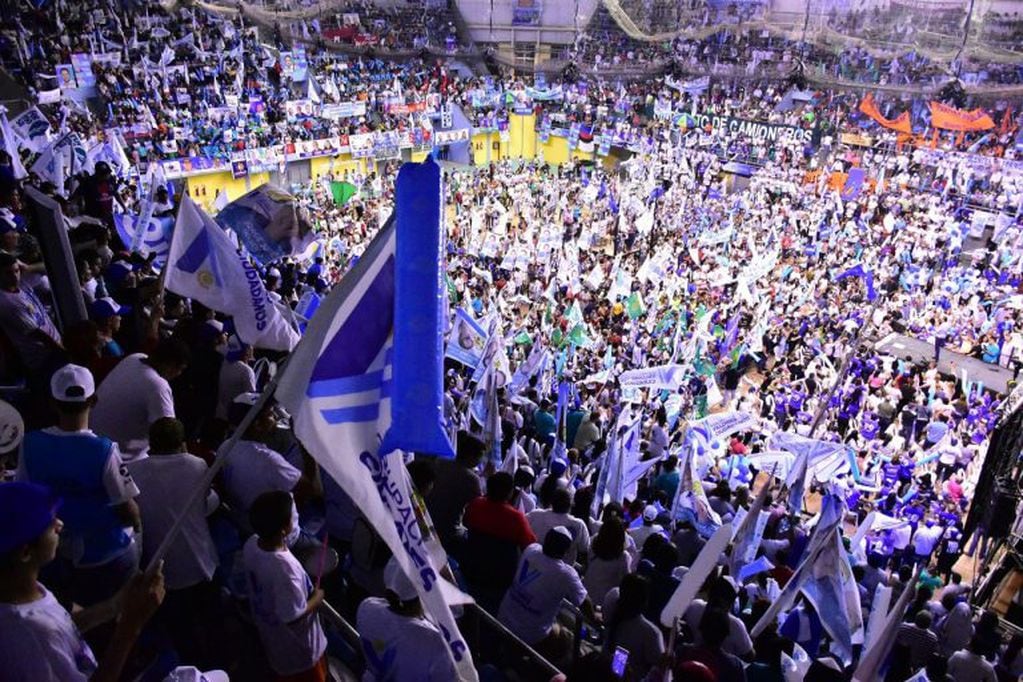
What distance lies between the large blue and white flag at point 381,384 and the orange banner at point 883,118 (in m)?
34.2

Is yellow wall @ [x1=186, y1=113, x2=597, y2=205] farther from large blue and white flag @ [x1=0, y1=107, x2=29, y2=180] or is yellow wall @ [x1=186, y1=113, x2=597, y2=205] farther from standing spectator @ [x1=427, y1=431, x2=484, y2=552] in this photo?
standing spectator @ [x1=427, y1=431, x2=484, y2=552]

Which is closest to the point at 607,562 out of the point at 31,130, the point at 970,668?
the point at 970,668

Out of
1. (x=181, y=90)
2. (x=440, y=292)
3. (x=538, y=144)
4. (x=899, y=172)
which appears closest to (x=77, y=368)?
(x=440, y=292)

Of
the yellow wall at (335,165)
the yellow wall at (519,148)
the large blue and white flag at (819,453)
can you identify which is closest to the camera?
the large blue and white flag at (819,453)

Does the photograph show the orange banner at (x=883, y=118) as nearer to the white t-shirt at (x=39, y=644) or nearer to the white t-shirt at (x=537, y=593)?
the white t-shirt at (x=537, y=593)

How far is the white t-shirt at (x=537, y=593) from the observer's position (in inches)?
151

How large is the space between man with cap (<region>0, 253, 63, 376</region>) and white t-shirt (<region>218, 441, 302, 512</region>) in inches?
75.3

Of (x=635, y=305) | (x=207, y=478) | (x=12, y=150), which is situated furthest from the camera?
(x=635, y=305)

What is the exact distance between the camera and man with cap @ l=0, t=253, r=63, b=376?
15.4ft

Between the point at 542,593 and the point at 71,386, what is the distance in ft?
7.33

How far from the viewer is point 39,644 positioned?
223 centimetres

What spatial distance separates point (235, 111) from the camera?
27.8 m

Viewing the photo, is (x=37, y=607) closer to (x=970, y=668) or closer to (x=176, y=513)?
(x=176, y=513)

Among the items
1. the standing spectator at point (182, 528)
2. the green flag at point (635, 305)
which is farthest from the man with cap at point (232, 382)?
the green flag at point (635, 305)
